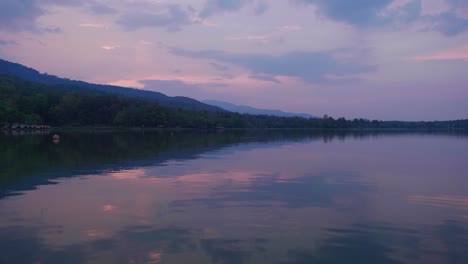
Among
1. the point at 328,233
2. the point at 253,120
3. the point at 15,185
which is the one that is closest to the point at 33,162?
the point at 15,185

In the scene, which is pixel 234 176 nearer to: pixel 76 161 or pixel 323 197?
pixel 323 197

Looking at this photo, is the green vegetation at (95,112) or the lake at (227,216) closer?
the lake at (227,216)

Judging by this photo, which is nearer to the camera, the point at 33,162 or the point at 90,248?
the point at 90,248

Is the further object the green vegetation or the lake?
the green vegetation

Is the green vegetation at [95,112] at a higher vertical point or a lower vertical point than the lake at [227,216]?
higher

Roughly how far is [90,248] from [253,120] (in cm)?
13805

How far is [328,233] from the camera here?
898 cm

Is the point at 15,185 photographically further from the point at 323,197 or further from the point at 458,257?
the point at 458,257

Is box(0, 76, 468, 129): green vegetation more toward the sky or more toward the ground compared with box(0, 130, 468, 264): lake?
more toward the sky

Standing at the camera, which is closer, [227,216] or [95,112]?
[227,216]

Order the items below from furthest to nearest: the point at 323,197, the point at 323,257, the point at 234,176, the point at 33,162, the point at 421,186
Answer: the point at 33,162 < the point at 234,176 < the point at 421,186 < the point at 323,197 < the point at 323,257

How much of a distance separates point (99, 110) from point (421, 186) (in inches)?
3989

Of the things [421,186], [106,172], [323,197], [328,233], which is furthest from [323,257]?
[106,172]

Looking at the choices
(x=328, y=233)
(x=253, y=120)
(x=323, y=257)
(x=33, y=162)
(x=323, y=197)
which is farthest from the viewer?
(x=253, y=120)
